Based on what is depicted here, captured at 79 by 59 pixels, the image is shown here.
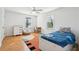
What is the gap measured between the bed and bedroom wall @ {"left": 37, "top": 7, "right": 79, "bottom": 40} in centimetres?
7

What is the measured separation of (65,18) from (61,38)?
25 centimetres

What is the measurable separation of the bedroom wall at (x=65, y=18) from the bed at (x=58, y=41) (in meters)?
0.07

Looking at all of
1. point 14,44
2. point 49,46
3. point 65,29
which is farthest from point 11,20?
point 65,29

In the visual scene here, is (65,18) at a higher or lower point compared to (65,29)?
higher

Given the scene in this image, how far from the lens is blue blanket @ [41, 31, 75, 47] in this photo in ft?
3.84

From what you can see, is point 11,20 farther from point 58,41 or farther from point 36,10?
point 58,41

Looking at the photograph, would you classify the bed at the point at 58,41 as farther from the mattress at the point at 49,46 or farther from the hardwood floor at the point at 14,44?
the hardwood floor at the point at 14,44

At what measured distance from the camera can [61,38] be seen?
3.90 ft

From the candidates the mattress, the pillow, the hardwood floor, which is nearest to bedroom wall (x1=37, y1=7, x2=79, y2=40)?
the pillow

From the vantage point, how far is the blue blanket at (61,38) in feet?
3.84

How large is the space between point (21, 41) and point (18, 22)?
9.3 inches
